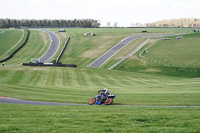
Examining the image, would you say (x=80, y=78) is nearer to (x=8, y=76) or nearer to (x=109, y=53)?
(x=8, y=76)

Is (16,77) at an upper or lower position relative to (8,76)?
lower

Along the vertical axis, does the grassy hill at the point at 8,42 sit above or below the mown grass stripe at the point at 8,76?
above

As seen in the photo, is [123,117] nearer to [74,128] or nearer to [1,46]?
[74,128]

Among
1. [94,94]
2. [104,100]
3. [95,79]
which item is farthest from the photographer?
[95,79]

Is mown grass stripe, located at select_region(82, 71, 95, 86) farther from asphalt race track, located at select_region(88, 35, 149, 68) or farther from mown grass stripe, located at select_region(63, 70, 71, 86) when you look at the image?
asphalt race track, located at select_region(88, 35, 149, 68)

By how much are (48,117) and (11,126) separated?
3183mm

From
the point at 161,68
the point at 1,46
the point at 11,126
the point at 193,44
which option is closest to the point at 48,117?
the point at 11,126

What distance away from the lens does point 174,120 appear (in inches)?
681

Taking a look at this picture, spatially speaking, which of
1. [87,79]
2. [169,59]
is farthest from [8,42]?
[87,79]

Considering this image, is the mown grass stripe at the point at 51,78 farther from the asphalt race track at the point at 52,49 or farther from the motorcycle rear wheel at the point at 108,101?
the asphalt race track at the point at 52,49

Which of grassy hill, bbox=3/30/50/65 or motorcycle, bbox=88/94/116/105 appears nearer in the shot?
motorcycle, bbox=88/94/116/105

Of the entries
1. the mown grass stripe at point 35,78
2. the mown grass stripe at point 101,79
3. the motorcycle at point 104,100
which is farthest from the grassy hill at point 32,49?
the motorcycle at point 104,100

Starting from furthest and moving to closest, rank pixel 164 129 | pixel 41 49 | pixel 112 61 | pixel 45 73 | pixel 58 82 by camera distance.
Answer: pixel 41 49, pixel 112 61, pixel 45 73, pixel 58 82, pixel 164 129

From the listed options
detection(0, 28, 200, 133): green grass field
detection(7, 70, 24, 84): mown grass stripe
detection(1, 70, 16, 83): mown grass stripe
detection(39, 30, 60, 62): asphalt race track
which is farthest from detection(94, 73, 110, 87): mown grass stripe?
detection(39, 30, 60, 62): asphalt race track
